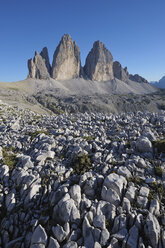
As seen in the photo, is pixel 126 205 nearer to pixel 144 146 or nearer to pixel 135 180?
pixel 135 180

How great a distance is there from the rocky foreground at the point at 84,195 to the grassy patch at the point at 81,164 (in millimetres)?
62

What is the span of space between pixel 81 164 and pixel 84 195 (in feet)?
7.97

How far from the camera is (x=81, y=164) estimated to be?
29.4 ft

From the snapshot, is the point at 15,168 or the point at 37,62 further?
the point at 37,62

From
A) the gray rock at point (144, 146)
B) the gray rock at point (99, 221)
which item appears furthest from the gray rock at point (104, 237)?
the gray rock at point (144, 146)

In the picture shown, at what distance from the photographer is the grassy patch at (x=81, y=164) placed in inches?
337

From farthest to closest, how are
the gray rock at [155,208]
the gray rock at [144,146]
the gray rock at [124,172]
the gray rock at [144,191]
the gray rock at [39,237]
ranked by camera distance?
1. the gray rock at [144,146]
2. the gray rock at [124,172]
3. the gray rock at [144,191]
4. the gray rock at [155,208]
5. the gray rock at [39,237]

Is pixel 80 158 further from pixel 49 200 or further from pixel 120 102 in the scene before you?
pixel 120 102

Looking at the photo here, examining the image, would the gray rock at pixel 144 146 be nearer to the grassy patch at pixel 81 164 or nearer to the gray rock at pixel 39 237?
the grassy patch at pixel 81 164

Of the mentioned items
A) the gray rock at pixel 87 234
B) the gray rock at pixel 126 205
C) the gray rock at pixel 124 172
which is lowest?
the gray rock at pixel 87 234

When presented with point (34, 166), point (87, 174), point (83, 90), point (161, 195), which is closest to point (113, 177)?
point (87, 174)

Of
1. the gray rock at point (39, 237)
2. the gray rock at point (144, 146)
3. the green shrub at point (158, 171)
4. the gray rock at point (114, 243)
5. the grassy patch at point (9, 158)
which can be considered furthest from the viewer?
the gray rock at point (144, 146)

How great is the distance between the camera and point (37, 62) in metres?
199

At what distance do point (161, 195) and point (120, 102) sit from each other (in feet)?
395
